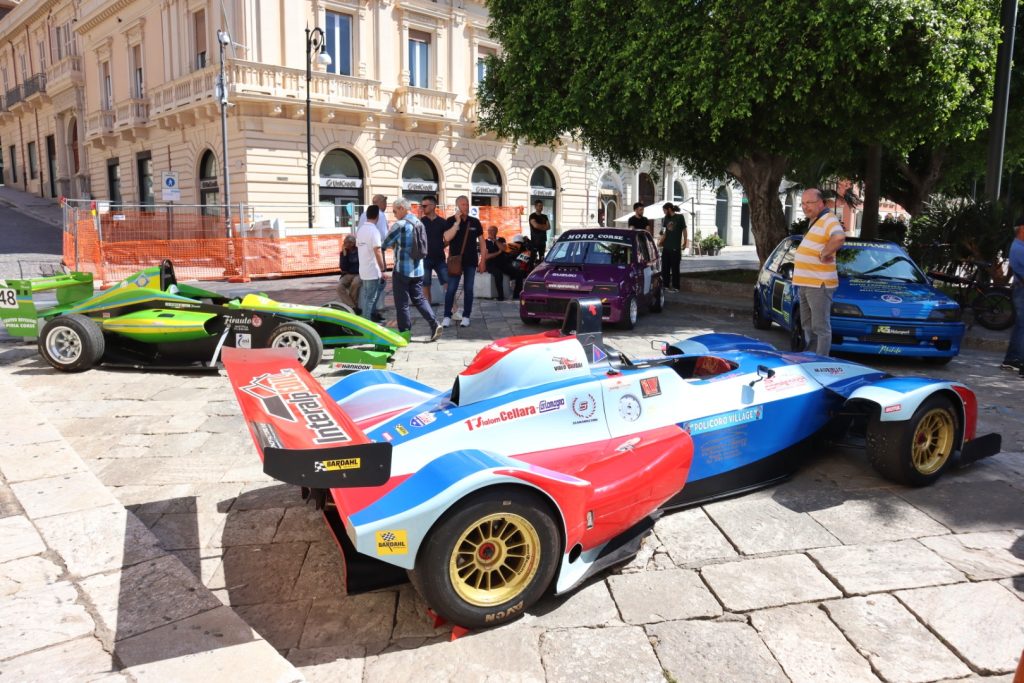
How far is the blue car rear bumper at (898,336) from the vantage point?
7.93m

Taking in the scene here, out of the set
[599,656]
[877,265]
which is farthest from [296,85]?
[599,656]

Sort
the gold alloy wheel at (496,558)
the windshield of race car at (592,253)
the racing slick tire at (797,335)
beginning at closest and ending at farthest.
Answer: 1. the gold alloy wheel at (496,558)
2. the racing slick tire at (797,335)
3. the windshield of race car at (592,253)

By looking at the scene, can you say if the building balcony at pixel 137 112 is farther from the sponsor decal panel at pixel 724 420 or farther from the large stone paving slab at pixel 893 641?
the large stone paving slab at pixel 893 641

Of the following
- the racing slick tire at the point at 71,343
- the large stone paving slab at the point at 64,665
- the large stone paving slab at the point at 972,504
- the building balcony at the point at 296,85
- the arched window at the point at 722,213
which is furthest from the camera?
the arched window at the point at 722,213

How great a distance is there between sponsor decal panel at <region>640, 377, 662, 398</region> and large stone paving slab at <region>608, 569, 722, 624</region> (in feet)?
2.88

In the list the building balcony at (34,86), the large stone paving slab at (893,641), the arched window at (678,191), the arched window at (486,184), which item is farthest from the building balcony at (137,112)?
the large stone paving slab at (893,641)

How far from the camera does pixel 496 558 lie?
2.99 meters

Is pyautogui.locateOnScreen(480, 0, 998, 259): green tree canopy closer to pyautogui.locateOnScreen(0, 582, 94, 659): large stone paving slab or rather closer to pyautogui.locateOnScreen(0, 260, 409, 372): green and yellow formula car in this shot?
pyautogui.locateOnScreen(0, 260, 409, 372): green and yellow formula car

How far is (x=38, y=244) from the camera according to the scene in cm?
2794

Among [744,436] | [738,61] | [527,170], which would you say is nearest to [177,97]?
[527,170]

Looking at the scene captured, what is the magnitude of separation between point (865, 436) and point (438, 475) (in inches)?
120

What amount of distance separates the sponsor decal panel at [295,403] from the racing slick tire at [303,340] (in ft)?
13.2

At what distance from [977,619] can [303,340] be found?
6.10 m

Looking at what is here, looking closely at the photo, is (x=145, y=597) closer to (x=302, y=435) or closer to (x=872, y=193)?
(x=302, y=435)
